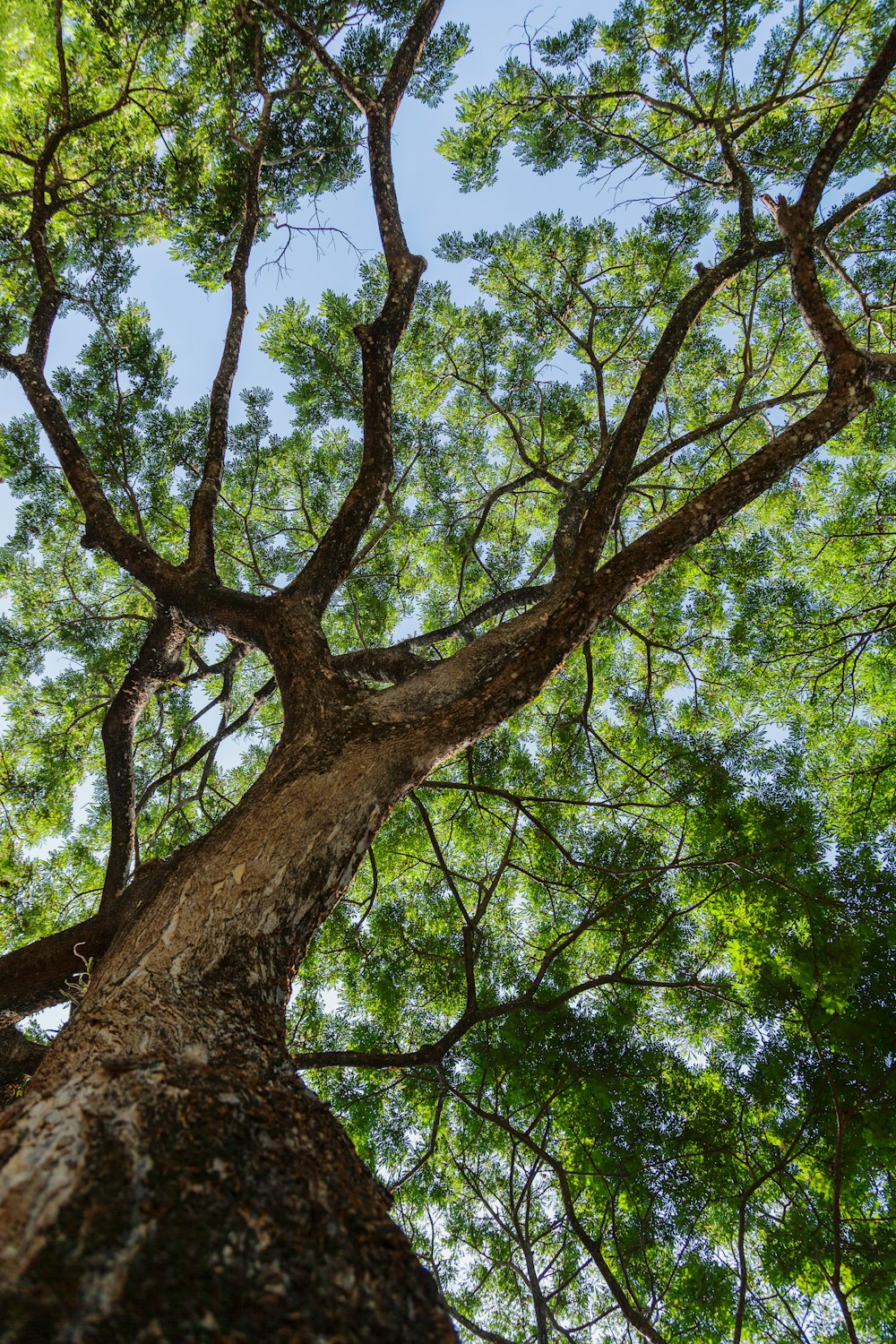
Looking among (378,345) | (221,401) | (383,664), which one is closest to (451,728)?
(383,664)

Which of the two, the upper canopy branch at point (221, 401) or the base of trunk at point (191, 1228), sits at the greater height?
the upper canopy branch at point (221, 401)

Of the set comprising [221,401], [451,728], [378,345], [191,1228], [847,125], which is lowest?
[191,1228]

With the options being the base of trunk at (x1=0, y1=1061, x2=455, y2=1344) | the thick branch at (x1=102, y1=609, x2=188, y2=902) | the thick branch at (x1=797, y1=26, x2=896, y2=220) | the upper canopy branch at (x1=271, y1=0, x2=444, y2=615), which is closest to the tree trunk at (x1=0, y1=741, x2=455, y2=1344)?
the base of trunk at (x1=0, y1=1061, x2=455, y2=1344)

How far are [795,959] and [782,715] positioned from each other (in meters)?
2.85

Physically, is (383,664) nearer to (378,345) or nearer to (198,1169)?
(378,345)

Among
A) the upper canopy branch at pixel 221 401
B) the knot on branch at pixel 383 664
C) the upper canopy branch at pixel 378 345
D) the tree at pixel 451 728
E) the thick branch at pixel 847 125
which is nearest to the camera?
the tree at pixel 451 728

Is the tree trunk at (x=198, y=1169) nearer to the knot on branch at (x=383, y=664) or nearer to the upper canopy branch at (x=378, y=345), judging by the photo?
the knot on branch at (x=383, y=664)

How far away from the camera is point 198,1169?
1095mm

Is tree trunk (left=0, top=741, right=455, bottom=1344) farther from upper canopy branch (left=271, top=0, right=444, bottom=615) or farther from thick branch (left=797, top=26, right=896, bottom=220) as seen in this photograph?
thick branch (left=797, top=26, right=896, bottom=220)

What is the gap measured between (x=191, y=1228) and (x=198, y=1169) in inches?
5.4

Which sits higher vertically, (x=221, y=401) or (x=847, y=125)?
(x=847, y=125)

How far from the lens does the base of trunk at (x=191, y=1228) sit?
81 cm

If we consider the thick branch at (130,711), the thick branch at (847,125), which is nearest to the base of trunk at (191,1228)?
the thick branch at (130,711)

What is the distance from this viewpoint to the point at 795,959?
4.02 meters
